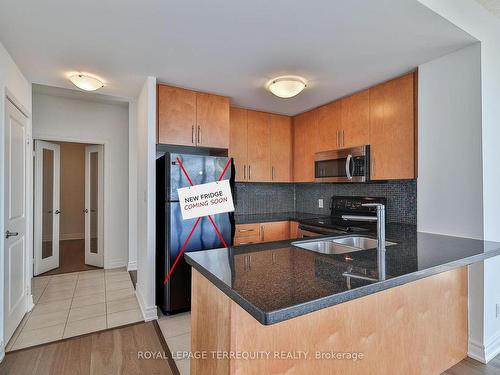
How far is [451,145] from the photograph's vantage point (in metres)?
2.05

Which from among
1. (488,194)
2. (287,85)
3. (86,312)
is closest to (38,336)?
(86,312)

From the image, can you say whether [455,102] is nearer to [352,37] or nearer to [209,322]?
[352,37]

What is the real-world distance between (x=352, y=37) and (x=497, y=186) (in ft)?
4.99

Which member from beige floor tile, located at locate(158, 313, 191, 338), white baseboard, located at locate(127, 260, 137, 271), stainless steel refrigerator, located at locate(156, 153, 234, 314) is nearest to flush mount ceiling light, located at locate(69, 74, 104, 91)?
stainless steel refrigerator, located at locate(156, 153, 234, 314)

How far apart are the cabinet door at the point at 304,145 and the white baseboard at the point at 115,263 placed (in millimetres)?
3054

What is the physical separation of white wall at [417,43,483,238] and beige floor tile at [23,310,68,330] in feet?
11.1

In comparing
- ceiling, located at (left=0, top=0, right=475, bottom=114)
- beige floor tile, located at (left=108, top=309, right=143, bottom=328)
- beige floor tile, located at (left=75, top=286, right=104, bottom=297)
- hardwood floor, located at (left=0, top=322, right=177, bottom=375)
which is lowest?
hardwood floor, located at (left=0, top=322, right=177, bottom=375)

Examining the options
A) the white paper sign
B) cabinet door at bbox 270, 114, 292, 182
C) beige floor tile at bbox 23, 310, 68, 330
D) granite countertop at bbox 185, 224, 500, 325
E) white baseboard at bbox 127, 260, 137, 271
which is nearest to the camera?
granite countertop at bbox 185, 224, 500, 325

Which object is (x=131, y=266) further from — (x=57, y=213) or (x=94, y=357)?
(x=94, y=357)

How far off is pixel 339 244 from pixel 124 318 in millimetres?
2172

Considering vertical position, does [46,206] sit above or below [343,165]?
below

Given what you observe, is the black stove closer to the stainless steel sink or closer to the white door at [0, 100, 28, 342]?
the stainless steel sink

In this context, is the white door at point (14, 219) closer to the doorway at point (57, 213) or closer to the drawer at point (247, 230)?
the doorway at point (57, 213)

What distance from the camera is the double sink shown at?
1.81m
